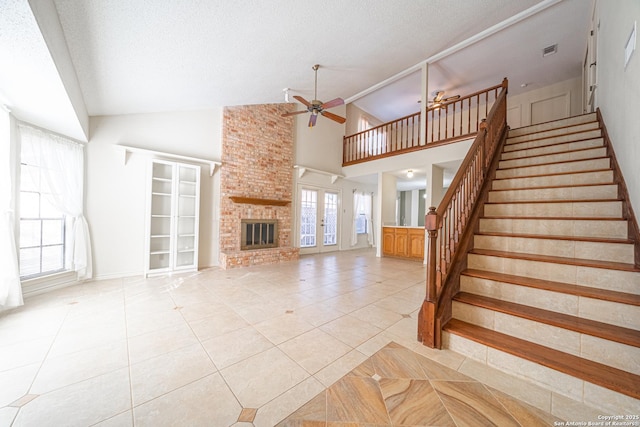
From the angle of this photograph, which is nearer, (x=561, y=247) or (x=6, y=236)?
(x=561, y=247)

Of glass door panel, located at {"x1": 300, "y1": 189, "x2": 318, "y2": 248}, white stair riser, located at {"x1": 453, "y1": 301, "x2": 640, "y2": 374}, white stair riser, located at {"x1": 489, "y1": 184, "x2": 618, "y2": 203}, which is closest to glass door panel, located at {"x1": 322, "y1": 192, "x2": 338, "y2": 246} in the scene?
glass door panel, located at {"x1": 300, "y1": 189, "x2": 318, "y2": 248}

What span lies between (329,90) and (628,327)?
17.0 feet

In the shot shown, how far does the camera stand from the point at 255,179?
573 centimetres

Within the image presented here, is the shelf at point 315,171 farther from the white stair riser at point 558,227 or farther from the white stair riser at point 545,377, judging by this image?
the white stair riser at point 545,377

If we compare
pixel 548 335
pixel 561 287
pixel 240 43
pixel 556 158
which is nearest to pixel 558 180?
pixel 556 158

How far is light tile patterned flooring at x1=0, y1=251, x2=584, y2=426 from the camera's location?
1329 mm

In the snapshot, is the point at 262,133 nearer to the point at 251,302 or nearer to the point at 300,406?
the point at 251,302

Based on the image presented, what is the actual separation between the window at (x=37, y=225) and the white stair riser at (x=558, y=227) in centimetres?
592

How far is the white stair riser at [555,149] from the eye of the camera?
122 inches

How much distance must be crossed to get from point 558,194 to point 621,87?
3.71 feet

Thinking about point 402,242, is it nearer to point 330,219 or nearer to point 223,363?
point 330,219

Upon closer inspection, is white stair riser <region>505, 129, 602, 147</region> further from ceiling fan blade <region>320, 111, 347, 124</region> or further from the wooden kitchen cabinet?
ceiling fan blade <region>320, 111, 347, 124</region>

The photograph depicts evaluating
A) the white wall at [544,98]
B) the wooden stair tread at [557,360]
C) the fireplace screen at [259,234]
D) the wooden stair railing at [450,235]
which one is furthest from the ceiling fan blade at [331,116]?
the white wall at [544,98]

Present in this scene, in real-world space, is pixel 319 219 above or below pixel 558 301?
above
